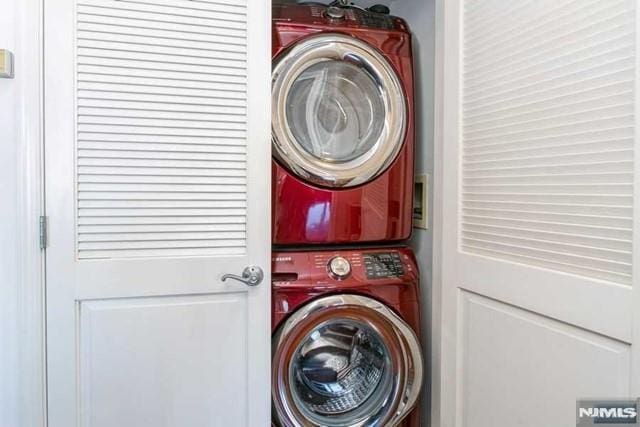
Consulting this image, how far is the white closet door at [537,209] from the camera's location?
0.89 metres

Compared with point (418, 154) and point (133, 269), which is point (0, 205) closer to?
point (133, 269)

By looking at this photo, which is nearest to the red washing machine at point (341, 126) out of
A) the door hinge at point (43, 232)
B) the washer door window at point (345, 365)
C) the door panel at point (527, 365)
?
the washer door window at point (345, 365)

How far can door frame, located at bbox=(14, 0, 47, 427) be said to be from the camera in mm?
1209

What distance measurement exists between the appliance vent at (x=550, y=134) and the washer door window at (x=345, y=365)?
47cm

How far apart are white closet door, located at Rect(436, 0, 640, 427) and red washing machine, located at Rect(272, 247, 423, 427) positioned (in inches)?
6.7

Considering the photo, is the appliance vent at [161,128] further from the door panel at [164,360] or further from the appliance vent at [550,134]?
the appliance vent at [550,134]

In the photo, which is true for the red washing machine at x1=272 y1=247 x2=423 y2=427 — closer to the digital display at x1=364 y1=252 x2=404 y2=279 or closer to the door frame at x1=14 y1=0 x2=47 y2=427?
the digital display at x1=364 y1=252 x2=404 y2=279

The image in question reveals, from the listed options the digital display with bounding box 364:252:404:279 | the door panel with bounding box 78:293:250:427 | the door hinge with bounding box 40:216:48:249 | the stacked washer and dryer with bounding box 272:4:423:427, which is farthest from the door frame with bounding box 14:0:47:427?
the digital display with bounding box 364:252:404:279

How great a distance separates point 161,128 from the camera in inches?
52.7

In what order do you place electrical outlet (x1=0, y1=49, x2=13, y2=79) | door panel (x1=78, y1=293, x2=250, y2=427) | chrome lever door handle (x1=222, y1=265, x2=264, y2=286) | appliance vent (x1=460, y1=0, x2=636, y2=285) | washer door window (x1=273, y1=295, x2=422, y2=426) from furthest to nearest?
washer door window (x1=273, y1=295, x2=422, y2=426) < chrome lever door handle (x1=222, y1=265, x2=264, y2=286) < door panel (x1=78, y1=293, x2=250, y2=427) < electrical outlet (x1=0, y1=49, x2=13, y2=79) < appliance vent (x1=460, y1=0, x2=636, y2=285)

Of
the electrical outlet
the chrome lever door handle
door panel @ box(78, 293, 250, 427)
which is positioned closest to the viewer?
the electrical outlet

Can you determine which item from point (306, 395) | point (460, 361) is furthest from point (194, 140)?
point (460, 361)

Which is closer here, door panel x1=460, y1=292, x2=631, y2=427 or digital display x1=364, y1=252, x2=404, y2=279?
door panel x1=460, y1=292, x2=631, y2=427

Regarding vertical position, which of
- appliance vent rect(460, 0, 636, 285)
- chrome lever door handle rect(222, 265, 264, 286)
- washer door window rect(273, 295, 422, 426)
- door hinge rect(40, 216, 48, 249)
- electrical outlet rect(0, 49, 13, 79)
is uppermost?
electrical outlet rect(0, 49, 13, 79)
